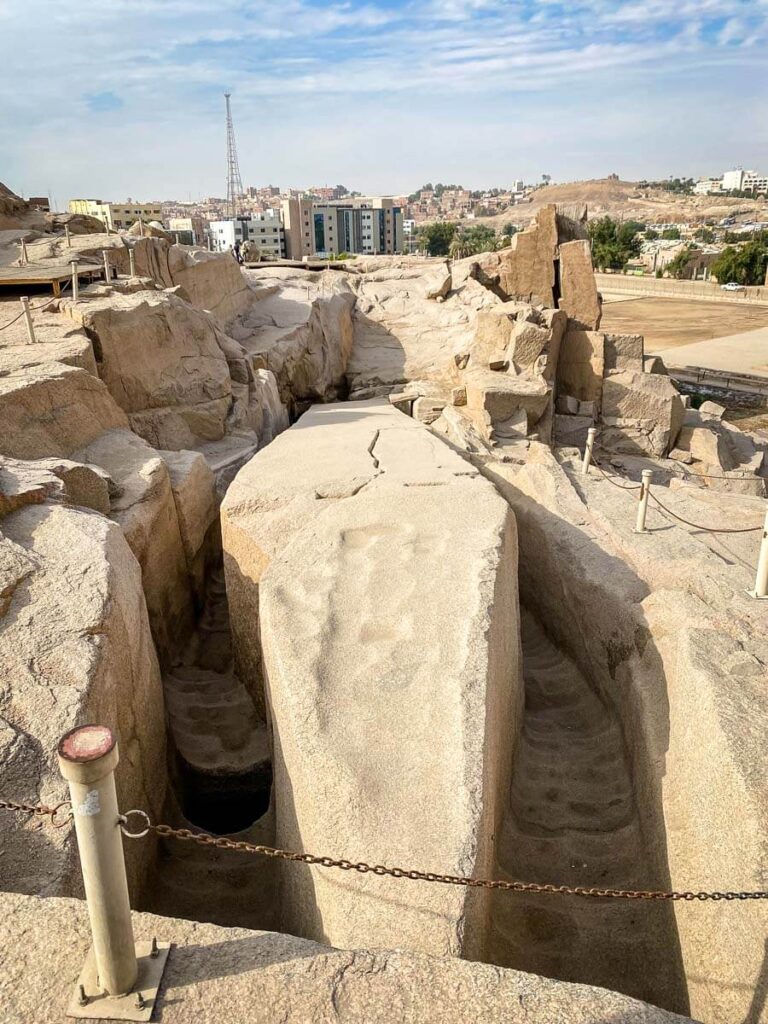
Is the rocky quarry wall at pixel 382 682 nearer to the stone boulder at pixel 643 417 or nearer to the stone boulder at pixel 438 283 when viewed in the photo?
the stone boulder at pixel 643 417

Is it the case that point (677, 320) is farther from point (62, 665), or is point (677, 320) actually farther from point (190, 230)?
point (190, 230)

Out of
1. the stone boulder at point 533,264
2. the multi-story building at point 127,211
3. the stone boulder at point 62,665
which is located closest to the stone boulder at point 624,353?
the stone boulder at point 533,264

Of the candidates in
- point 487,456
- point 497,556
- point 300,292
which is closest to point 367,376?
point 300,292

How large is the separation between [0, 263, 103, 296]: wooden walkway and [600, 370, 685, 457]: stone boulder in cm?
716

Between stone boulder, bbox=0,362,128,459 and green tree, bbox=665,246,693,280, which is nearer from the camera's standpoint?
stone boulder, bbox=0,362,128,459

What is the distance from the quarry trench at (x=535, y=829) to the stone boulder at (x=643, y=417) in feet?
21.5

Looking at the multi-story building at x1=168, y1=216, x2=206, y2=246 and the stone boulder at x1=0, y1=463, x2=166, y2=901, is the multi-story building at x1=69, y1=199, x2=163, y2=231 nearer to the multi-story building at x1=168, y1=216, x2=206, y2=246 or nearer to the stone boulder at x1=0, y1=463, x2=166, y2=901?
the multi-story building at x1=168, y1=216, x2=206, y2=246

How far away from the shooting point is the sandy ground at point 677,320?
26047 millimetres

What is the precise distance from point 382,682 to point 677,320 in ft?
97.2

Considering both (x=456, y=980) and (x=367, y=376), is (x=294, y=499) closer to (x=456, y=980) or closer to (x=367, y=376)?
(x=456, y=980)

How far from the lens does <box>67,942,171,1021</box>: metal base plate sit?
68.3 inches

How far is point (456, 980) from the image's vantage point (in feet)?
6.15

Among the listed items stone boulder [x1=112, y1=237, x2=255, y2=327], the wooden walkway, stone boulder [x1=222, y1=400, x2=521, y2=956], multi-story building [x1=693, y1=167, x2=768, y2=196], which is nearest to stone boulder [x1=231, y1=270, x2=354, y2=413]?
stone boulder [x1=112, y1=237, x2=255, y2=327]

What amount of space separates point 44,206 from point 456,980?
17118mm
